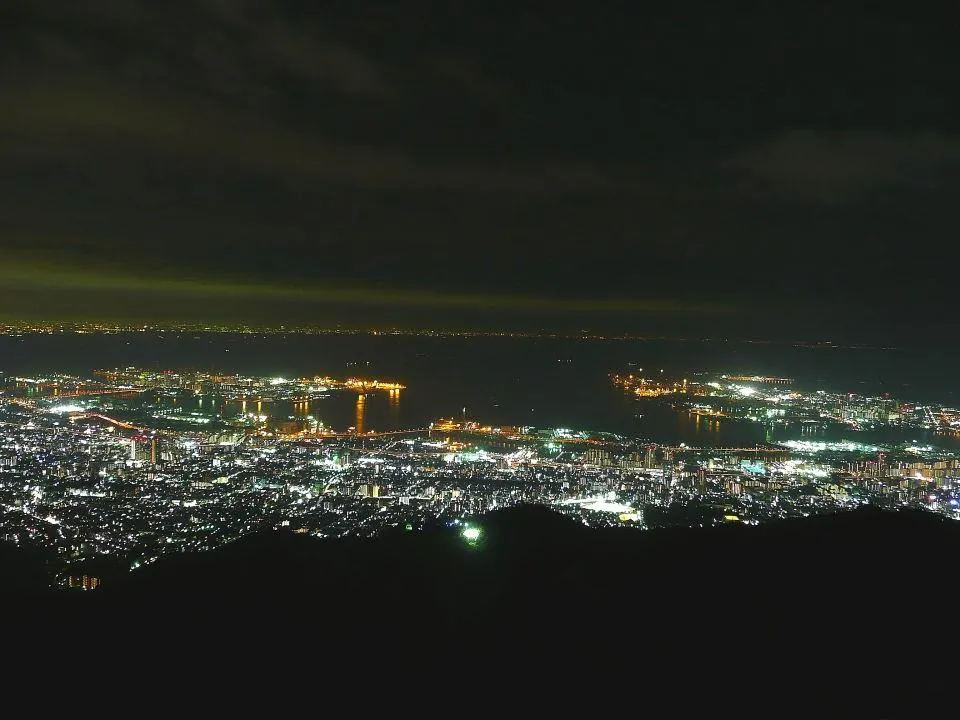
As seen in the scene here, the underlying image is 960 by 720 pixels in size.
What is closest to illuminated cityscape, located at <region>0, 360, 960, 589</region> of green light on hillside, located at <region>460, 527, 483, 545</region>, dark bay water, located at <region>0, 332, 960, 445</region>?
green light on hillside, located at <region>460, 527, 483, 545</region>

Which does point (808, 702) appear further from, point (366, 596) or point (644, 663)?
point (366, 596)

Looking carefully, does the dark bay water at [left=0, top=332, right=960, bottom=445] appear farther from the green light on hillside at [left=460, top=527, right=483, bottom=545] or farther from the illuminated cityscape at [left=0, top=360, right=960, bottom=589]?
the green light on hillside at [left=460, top=527, right=483, bottom=545]

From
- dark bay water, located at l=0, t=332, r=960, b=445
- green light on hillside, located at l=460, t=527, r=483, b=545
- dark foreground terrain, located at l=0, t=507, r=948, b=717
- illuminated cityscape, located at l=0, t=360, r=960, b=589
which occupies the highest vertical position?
dark foreground terrain, located at l=0, t=507, r=948, b=717

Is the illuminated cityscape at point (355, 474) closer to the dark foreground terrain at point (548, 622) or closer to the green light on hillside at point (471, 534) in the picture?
the green light on hillside at point (471, 534)

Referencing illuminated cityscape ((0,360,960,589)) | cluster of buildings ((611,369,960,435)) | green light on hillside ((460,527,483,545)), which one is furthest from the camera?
cluster of buildings ((611,369,960,435))

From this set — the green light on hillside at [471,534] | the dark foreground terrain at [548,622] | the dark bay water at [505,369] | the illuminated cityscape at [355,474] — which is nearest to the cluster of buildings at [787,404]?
the illuminated cityscape at [355,474]

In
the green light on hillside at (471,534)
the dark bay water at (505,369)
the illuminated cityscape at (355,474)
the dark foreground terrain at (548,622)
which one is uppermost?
the dark foreground terrain at (548,622)
